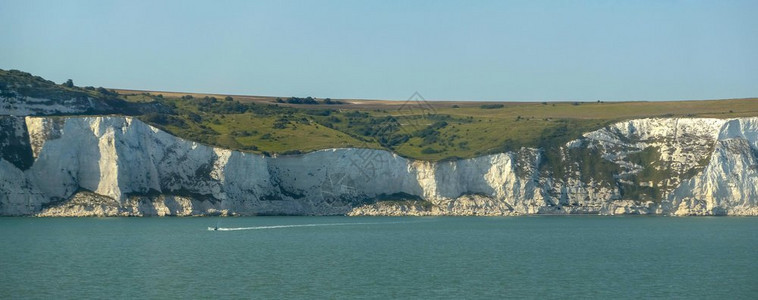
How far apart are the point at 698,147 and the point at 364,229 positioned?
155ft

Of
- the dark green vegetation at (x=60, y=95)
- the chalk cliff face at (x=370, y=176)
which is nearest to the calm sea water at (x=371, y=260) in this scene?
the chalk cliff face at (x=370, y=176)

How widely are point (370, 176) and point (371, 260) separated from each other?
5700cm

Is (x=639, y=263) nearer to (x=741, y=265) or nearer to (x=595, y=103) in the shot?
(x=741, y=265)

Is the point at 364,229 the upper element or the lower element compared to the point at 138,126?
lower

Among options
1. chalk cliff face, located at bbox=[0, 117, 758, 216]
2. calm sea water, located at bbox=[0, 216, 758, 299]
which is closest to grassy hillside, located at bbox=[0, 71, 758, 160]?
chalk cliff face, located at bbox=[0, 117, 758, 216]

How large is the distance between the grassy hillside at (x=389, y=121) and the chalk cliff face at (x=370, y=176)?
8.98 feet

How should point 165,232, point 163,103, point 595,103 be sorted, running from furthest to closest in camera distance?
point 595,103
point 163,103
point 165,232


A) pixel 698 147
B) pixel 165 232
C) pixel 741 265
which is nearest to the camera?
pixel 741 265

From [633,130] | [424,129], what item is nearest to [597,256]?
[633,130]

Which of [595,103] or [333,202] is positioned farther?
[595,103]

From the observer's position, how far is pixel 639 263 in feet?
189

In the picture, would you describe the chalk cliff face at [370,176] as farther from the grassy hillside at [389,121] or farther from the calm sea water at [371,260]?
the calm sea water at [371,260]

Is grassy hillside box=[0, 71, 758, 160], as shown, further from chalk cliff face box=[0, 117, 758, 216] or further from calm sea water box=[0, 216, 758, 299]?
calm sea water box=[0, 216, 758, 299]

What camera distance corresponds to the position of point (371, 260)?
5878 cm
